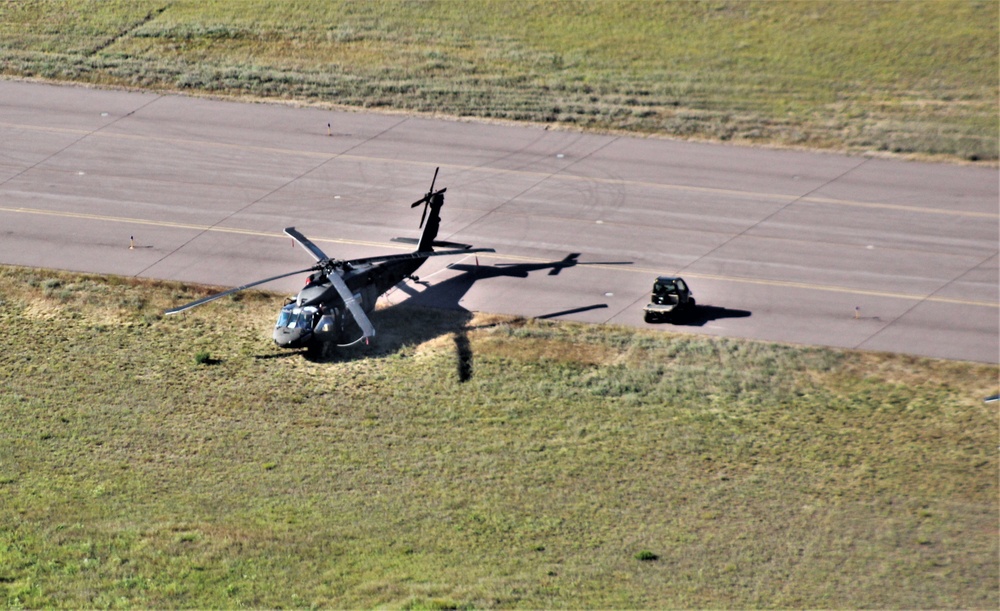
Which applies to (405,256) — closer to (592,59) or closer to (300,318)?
(300,318)

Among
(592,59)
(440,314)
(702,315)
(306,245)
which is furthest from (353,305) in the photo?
(592,59)

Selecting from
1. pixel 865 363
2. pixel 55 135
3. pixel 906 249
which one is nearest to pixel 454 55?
pixel 55 135

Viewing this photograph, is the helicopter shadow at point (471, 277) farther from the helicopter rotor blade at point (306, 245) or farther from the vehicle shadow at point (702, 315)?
the helicopter rotor blade at point (306, 245)

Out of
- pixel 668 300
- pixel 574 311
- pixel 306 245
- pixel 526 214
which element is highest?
pixel 306 245

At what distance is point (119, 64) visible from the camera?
66.3m

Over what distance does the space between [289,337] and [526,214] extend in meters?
14.8

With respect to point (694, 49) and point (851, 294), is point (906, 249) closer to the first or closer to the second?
point (851, 294)

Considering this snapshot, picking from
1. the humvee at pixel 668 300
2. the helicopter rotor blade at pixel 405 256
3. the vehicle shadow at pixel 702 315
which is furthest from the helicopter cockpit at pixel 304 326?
the vehicle shadow at pixel 702 315

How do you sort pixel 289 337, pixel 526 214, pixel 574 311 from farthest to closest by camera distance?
1. pixel 526 214
2. pixel 574 311
3. pixel 289 337

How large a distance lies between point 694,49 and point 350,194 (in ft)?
77.0

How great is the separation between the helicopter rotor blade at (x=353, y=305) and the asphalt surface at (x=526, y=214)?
13.5ft

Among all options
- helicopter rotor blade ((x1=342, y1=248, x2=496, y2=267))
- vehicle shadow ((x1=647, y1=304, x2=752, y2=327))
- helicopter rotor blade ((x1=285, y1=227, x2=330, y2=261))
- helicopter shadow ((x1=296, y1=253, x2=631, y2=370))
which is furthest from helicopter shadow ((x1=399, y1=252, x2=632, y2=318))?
helicopter rotor blade ((x1=285, y1=227, x2=330, y2=261))

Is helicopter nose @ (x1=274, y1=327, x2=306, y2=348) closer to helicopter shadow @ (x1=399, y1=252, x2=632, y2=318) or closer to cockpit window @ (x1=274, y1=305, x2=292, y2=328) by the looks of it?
cockpit window @ (x1=274, y1=305, x2=292, y2=328)

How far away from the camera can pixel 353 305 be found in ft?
131
